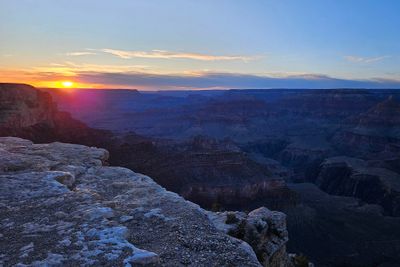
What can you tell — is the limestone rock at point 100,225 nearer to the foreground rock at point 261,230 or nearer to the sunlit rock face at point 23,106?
the foreground rock at point 261,230

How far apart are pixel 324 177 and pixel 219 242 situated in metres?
78.0

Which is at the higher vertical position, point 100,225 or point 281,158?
point 100,225

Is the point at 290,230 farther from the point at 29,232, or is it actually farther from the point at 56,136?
the point at 29,232

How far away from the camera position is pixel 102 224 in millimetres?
9430

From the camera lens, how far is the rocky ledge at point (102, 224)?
819cm

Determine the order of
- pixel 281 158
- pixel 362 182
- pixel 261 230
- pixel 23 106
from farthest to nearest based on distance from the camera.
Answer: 1. pixel 281 158
2. pixel 362 182
3. pixel 23 106
4. pixel 261 230

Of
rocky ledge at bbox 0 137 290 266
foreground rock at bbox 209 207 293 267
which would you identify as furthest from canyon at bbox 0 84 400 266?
rocky ledge at bbox 0 137 290 266

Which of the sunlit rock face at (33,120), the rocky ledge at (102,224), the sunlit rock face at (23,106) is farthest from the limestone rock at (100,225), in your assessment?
the sunlit rock face at (23,106)

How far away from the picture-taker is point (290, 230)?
149 feet

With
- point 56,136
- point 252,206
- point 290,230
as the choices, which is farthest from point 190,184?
point 56,136

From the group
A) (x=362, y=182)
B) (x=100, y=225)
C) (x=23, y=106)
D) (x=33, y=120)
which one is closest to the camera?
(x=100, y=225)

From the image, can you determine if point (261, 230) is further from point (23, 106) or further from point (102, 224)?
point (23, 106)

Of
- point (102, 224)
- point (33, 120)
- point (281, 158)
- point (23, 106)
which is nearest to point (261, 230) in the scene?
point (102, 224)

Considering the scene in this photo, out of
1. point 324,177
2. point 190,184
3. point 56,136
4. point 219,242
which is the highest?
point 219,242
